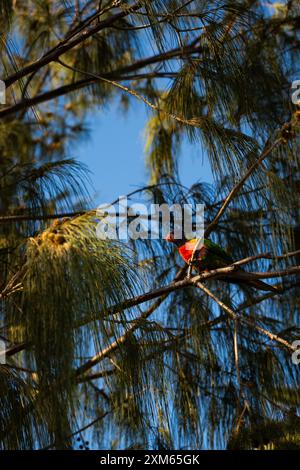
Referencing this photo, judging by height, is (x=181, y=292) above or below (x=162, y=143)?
below

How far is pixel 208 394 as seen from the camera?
8.70 ft

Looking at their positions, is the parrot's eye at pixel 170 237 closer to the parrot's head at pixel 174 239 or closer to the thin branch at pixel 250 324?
the parrot's head at pixel 174 239

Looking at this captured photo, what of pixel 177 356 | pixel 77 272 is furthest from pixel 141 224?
pixel 77 272

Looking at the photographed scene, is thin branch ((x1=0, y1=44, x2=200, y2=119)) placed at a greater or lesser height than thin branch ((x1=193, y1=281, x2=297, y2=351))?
greater

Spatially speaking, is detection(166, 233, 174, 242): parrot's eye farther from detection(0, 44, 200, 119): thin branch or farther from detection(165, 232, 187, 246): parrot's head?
detection(0, 44, 200, 119): thin branch

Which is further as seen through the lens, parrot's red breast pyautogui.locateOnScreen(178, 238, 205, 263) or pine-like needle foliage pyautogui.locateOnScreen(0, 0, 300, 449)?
parrot's red breast pyautogui.locateOnScreen(178, 238, 205, 263)

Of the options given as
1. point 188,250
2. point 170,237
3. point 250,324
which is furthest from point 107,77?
point 250,324

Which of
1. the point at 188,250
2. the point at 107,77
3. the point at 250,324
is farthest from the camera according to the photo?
Answer: the point at 107,77

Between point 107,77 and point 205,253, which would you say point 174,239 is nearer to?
point 205,253

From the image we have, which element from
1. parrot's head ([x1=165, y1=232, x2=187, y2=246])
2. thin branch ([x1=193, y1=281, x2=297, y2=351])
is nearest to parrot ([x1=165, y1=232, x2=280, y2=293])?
parrot's head ([x1=165, y1=232, x2=187, y2=246])

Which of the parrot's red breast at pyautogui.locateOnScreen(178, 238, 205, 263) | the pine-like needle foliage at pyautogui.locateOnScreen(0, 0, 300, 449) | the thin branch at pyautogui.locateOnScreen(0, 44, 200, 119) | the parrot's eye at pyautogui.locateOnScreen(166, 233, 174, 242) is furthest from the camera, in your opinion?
the thin branch at pyautogui.locateOnScreen(0, 44, 200, 119)

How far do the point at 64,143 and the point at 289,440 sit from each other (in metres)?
3.19

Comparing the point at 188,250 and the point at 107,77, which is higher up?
the point at 107,77
